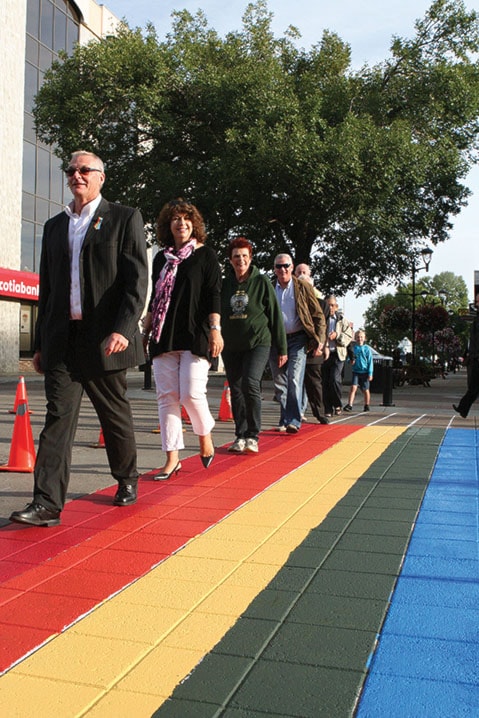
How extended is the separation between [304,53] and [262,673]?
25.7 meters

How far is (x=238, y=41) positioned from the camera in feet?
80.9

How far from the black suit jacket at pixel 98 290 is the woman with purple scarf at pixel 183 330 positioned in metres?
1.05

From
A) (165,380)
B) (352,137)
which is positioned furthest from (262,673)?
(352,137)

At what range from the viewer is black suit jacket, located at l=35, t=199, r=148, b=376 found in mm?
4207

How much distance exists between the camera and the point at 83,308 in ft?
13.9

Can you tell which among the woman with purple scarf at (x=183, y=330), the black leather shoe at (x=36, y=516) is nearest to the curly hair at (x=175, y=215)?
the woman with purple scarf at (x=183, y=330)

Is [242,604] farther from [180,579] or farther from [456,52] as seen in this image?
[456,52]

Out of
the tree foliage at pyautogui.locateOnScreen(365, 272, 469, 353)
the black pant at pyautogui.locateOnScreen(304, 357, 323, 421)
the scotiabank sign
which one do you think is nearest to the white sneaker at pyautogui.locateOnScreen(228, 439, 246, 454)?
the black pant at pyautogui.locateOnScreen(304, 357, 323, 421)

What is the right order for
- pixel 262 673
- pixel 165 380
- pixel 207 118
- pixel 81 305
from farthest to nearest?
1. pixel 207 118
2. pixel 165 380
3. pixel 81 305
4. pixel 262 673

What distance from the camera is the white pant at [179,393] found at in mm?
5359

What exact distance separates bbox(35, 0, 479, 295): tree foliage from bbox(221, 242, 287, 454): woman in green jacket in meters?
14.2

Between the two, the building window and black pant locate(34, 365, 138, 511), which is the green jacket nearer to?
black pant locate(34, 365, 138, 511)

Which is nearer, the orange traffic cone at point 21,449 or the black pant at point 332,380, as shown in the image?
the orange traffic cone at point 21,449

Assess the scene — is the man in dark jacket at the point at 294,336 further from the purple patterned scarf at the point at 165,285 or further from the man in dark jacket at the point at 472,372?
the man in dark jacket at the point at 472,372
